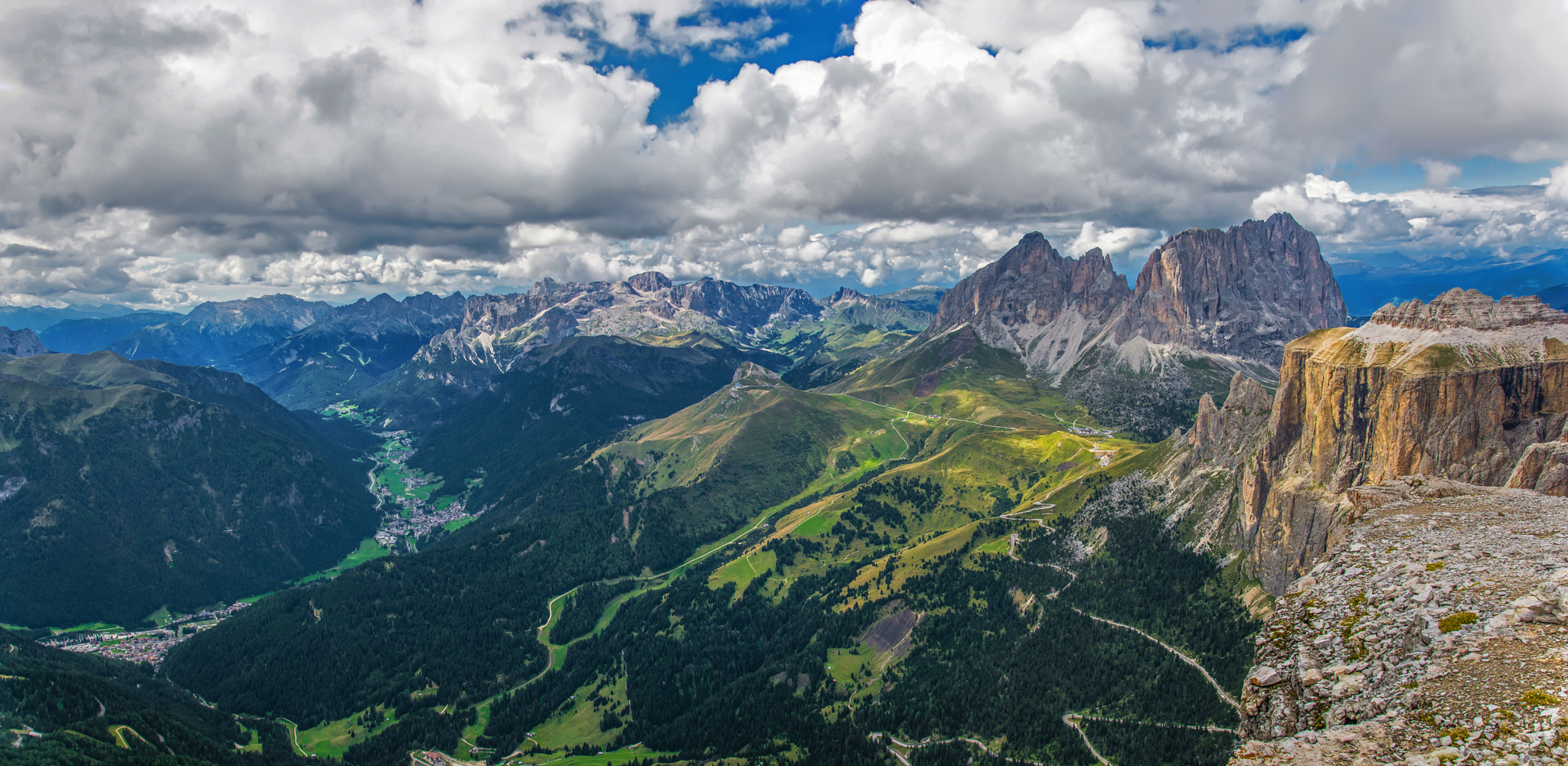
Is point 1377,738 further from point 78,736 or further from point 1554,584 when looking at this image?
point 78,736

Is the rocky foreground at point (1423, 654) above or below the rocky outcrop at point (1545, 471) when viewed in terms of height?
above

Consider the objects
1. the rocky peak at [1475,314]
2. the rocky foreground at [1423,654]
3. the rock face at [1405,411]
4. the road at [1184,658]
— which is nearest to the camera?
the rocky foreground at [1423,654]

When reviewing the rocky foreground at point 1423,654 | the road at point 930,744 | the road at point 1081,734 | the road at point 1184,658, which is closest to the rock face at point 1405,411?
the road at point 1184,658

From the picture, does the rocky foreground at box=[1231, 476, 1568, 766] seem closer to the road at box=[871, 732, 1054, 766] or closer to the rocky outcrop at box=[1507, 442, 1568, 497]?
the rocky outcrop at box=[1507, 442, 1568, 497]

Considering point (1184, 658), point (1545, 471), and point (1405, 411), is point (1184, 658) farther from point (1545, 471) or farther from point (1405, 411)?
point (1545, 471)

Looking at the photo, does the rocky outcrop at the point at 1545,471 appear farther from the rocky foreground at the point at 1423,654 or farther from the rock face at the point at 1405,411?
the rocky foreground at the point at 1423,654

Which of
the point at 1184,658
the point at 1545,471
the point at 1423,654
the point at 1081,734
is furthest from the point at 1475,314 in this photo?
the point at 1423,654
